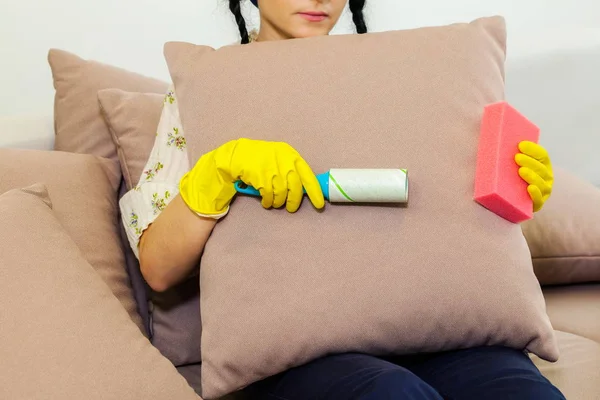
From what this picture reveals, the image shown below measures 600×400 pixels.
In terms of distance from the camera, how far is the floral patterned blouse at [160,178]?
1.09 meters

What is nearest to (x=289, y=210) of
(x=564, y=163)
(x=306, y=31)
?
(x=306, y=31)

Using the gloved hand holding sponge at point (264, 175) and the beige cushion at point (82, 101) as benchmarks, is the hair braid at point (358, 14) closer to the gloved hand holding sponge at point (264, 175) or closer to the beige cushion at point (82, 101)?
the beige cushion at point (82, 101)

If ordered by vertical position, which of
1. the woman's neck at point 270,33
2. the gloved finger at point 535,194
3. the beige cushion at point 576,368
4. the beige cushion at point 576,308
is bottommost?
the beige cushion at point 576,308

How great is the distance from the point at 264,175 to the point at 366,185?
0.43 ft

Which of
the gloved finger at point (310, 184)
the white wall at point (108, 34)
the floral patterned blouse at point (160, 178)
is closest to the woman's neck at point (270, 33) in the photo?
the floral patterned blouse at point (160, 178)

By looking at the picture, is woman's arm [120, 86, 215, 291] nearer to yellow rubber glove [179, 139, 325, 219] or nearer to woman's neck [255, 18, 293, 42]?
yellow rubber glove [179, 139, 325, 219]

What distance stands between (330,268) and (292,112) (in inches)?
8.9

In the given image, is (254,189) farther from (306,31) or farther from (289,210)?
(306,31)

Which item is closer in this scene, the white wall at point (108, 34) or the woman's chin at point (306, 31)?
the woman's chin at point (306, 31)

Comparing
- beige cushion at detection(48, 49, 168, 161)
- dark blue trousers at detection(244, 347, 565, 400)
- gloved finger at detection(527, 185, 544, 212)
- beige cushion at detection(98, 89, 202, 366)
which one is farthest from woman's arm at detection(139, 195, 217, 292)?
gloved finger at detection(527, 185, 544, 212)

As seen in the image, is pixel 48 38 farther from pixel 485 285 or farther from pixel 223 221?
pixel 485 285

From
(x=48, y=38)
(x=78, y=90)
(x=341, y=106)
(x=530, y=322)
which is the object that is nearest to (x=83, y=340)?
(x=341, y=106)

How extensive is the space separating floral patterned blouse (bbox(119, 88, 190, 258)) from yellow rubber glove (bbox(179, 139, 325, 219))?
15 cm

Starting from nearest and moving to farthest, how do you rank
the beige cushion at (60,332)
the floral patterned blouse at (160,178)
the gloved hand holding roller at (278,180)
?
the beige cushion at (60,332), the gloved hand holding roller at (278,180), the floral patterned blouse at (160,178)
